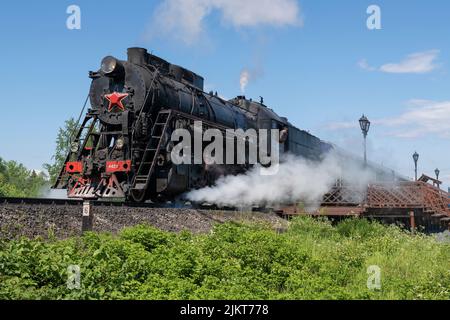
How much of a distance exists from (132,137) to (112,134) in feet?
3.45

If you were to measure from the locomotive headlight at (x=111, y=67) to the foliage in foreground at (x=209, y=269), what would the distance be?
25.1ft

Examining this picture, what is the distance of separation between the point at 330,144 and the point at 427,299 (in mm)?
26901

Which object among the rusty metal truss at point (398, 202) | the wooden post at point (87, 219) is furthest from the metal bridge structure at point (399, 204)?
the wooden post at point (87, 219)

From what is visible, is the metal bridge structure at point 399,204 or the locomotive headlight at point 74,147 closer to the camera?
the locomotive headlight at point 74,147

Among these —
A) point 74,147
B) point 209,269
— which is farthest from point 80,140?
point 209,269

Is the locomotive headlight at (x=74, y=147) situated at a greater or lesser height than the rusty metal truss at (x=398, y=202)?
greater

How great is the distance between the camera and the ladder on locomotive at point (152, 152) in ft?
52.6

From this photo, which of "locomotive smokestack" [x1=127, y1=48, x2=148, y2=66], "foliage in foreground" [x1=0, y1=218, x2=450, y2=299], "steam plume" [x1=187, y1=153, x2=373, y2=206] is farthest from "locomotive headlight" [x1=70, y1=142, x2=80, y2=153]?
"foliage in foreground" [x1=0, y1=218, x2=450, y2=299]

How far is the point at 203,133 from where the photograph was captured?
18.6m

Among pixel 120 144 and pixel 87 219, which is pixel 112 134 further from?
pixel 87 219

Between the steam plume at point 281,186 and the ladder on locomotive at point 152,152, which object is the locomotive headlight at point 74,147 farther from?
the steam plume at point 281,186

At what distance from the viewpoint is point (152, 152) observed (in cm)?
1720
